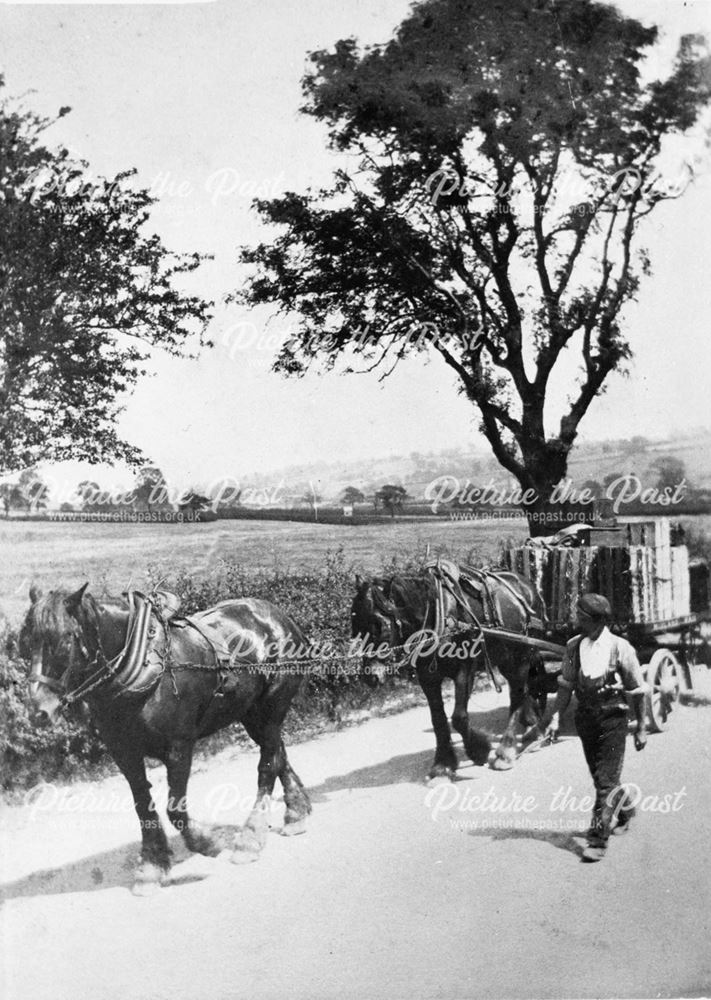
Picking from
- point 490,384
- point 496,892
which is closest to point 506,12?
point 490,384

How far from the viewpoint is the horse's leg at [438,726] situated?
13.8 ft

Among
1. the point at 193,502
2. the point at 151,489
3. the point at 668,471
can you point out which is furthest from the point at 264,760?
the point at 668,471

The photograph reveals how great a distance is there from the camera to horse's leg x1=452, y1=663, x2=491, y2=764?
4.25 m

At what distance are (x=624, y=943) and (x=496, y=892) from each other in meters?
0.68

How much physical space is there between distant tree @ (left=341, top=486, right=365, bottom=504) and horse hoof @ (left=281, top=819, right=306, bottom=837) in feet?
5.12

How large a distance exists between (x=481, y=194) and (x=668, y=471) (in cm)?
173

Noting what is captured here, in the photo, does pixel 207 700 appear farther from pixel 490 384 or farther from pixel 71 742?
pixel 490 384

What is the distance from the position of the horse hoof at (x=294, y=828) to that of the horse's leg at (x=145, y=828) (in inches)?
21.5

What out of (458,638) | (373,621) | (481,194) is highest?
(481,194)

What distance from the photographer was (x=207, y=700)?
3.86 m

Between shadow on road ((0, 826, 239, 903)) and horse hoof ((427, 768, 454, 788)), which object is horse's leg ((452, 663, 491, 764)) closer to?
horse hoof ((427, 768, 454, 788))

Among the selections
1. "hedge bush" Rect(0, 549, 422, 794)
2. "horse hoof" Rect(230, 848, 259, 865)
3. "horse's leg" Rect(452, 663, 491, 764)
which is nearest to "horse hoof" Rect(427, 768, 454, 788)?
"horse's leg" Rect(452, 663, 491, 764)

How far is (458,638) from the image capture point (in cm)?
441

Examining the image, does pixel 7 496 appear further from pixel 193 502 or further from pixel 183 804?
pixel 183 804
